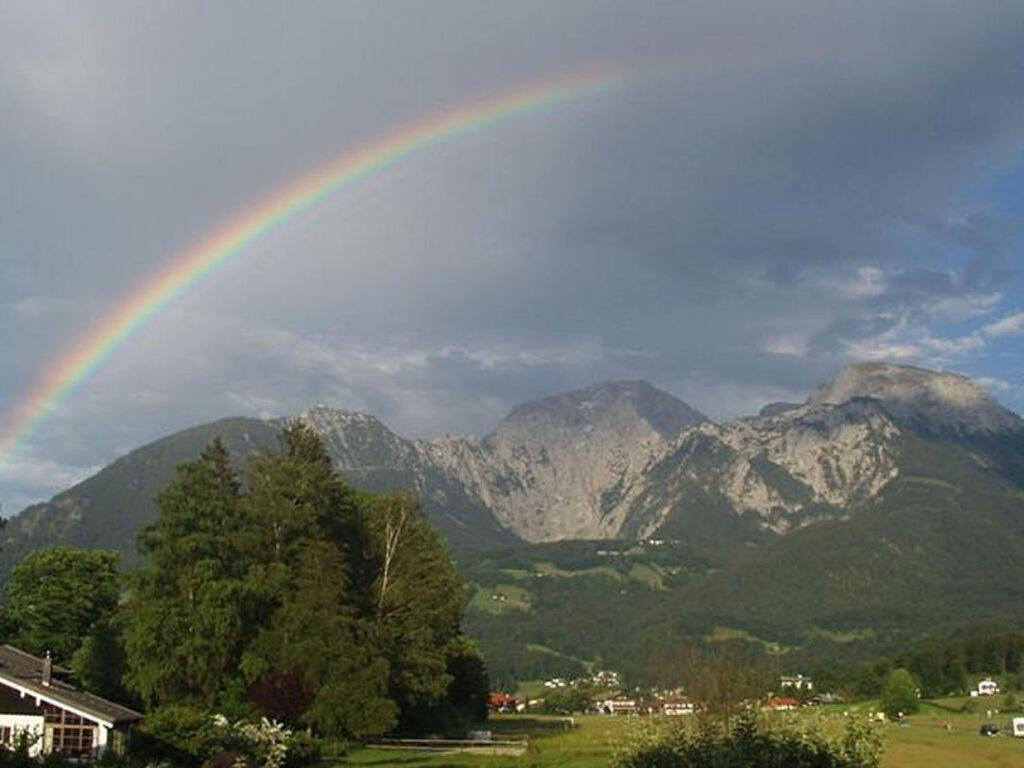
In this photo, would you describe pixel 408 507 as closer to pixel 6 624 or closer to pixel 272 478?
pixel 272 478

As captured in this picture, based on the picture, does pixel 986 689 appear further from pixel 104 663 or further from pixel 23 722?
pixel 23 722

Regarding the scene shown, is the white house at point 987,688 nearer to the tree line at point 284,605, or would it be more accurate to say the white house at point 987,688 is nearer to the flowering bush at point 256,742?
the tree line at point 284,605

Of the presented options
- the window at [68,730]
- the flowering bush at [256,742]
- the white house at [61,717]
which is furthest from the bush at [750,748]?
the window at [68,730]

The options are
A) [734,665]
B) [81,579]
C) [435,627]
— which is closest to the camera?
[734,665]

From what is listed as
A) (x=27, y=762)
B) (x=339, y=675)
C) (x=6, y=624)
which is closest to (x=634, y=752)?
(x=27, y=762)

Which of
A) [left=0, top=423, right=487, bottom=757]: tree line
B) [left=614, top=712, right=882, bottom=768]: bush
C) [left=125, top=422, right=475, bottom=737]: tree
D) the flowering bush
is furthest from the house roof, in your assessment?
[left=614, top=712, right=882, bottom=768]: bush

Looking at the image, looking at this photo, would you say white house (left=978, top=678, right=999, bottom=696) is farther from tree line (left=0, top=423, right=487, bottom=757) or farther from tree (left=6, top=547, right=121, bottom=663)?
tree (left=6, top=547, right=121, bottom=663)

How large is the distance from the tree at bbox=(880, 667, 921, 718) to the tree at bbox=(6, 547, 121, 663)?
111947 millimetres

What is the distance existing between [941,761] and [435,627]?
3176cm

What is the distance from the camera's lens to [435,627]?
73312 mm

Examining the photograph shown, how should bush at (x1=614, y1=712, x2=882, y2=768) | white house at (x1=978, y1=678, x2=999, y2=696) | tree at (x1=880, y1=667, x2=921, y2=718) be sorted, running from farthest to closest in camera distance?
white house at (x1=978, y1=678, x2=999, y2=696) → tree at (x1=880, y1=667, x2=921, y2=718) → bush at (x1=614, y1=712, x2=882, y2=768)

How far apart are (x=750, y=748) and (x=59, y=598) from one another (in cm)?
7144

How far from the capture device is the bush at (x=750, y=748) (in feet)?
90.6

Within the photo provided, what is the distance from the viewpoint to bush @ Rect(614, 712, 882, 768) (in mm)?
27609
